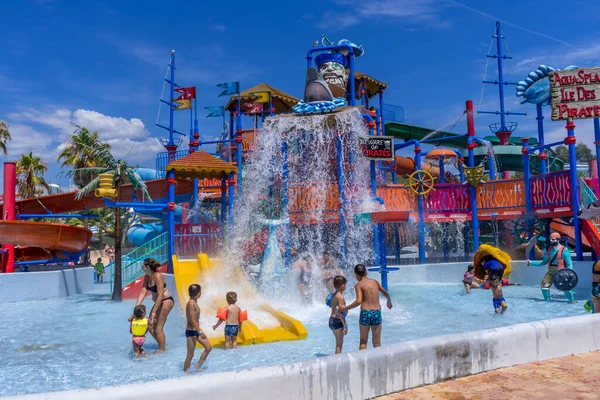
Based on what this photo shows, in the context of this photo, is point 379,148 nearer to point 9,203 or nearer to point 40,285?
point 40,285

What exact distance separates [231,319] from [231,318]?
0.02 metres

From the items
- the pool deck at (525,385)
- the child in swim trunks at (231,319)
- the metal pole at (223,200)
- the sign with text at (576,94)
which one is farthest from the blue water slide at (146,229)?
the pool deck at (525,385)

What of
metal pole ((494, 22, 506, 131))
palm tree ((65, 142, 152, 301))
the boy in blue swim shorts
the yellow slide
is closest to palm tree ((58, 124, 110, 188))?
palm tree ((65, 142, 152, 301))

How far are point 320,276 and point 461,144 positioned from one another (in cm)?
2483

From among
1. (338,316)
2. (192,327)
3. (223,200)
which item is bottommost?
(192,327)

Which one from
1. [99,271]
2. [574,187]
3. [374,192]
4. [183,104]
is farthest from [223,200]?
[183,104]

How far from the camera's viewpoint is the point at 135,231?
28.8 metres

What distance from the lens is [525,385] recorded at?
5.03 meters

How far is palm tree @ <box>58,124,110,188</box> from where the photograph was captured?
1548 centimetres

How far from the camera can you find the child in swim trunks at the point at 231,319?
7.53 m

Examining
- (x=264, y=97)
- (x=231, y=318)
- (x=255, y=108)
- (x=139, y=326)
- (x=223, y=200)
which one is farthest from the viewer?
(x=255, y=108)

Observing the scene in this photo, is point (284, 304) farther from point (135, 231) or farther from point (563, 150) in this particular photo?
point (563, 150)

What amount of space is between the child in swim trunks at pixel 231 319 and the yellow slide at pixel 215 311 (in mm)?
313

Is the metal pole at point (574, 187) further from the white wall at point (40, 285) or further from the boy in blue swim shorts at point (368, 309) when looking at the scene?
the white wall at point (40, 285)
